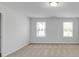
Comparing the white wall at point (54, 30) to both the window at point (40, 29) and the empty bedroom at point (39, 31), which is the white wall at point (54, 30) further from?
the window at point (40, 29)

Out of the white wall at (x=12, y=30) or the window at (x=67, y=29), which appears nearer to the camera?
the window at (x=67, y=29)

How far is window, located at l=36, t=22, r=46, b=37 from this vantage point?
4.17m

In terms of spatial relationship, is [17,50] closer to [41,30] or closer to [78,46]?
[41,30]

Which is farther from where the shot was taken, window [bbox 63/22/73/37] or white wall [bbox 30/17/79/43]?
white wall [bbox 30/17/79/43]

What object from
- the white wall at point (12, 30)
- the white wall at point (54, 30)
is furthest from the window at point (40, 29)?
the white wall at point (12, 30)

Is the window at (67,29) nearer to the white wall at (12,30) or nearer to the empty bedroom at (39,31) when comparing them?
the empty bedroom at (39,31)

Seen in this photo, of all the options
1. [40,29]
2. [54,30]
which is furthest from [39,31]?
[54,30]

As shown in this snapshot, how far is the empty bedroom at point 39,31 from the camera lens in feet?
13.8

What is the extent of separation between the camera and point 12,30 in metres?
4.62

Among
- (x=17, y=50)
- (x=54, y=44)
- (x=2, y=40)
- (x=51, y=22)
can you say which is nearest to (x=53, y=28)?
(x=51, y=22)

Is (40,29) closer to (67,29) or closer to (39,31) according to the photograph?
(39,31)

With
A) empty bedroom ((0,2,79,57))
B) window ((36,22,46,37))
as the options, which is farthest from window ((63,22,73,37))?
window ((36,22,46,37))

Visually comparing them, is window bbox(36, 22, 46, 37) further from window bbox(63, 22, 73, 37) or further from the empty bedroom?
window bbox(63, 22, 73, 37)

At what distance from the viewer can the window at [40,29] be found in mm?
4168
